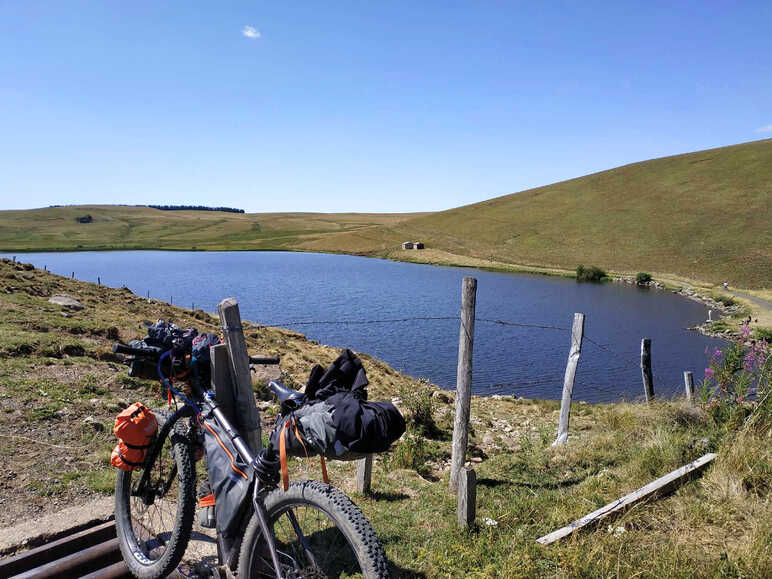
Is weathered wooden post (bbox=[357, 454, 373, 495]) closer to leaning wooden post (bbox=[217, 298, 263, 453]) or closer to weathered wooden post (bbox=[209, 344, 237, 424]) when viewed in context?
leaning wooden post (bbox=[217, 298, 263, 453])

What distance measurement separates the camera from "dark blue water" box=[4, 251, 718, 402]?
859 inches

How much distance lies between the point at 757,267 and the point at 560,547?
6410cm

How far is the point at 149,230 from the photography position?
164 metres

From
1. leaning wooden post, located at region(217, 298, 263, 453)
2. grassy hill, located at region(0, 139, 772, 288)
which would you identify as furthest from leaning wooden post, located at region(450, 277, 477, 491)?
grassy hill, located at region(0, 139, 772, 288)

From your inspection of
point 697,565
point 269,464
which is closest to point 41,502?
point 269,464

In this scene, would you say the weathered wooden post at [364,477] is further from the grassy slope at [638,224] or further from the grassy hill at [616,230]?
the grassy slope at [638,224]

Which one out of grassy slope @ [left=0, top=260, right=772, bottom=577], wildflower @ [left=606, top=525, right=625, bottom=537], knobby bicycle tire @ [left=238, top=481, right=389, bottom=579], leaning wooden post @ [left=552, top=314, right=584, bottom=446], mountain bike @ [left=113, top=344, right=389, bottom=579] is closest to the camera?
knobby bicycle tire @ [left=238, top=481, right=389, bottom=579]

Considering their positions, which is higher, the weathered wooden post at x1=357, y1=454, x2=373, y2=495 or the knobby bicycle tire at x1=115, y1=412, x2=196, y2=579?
the knobby bicycle tire at x1=115, y1=412, x2=196, y2=579

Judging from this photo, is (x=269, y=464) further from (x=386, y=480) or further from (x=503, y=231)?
(x=503, y=231)

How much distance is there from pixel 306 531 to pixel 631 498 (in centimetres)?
330

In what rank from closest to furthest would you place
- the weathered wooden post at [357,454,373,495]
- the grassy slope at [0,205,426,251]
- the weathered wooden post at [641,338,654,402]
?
the weathered wooden post at [357,454,373,495] < the weathered wooden post at [641,338,654,402] < the grassy slope at [0,205,426,251]

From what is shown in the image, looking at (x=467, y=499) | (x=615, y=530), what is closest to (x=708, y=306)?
(x=615, y=530)

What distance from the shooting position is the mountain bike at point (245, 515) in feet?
8.36

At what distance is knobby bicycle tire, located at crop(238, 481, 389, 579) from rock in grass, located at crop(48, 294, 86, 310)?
1692 centimetres
